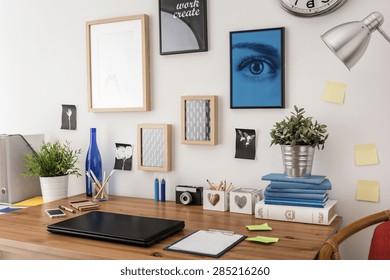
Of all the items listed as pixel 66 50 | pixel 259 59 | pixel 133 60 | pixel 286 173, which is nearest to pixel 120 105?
pixel 133 60

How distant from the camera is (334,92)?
1626mm

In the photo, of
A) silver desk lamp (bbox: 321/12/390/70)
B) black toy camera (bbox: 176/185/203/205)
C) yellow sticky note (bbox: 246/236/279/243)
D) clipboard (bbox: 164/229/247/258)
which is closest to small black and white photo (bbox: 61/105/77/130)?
black toy camera (bbox: 176/185/203/205)

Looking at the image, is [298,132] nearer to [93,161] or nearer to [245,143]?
[245,143]

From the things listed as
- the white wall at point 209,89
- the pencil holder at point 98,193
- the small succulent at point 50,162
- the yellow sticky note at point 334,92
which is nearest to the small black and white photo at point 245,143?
the white wall at point 209,89

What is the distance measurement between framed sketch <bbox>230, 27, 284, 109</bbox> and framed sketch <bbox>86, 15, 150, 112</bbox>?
1.41ft

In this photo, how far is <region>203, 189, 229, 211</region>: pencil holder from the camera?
67.1 inches

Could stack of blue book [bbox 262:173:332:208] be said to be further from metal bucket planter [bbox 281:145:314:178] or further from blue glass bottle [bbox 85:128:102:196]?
blue glass bottle [bbox 85:128:102:196]

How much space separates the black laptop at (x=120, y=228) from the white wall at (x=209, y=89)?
457mm

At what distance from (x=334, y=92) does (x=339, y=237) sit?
0.59 metres

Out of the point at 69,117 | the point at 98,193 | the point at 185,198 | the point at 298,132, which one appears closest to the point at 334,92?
the point at 298,132

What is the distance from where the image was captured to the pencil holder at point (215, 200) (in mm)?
1703

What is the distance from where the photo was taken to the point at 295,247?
4.18ft

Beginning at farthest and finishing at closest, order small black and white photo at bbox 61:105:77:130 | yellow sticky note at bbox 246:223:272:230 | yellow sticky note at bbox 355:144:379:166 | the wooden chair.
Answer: small black and white photo at bbox 61:105:77:130 < yellow sticky note at bbox 355:144:379:166 < yellow sticky note at bbox 246:223:272:230 < the wooden chair

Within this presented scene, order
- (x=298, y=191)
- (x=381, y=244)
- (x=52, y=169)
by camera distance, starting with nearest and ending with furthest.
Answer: (x=381, y=244), (x=298, y=191), (x=52, y=169)
